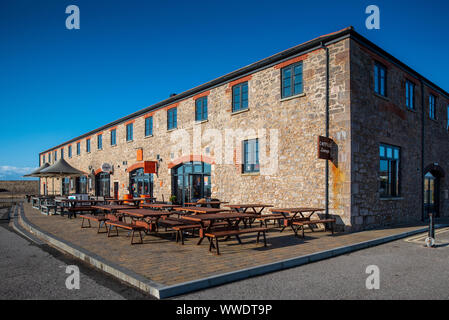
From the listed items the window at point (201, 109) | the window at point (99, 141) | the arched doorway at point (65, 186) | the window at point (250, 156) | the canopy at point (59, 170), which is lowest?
the arched doorway at point (65, 186)

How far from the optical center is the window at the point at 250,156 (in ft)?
40.2

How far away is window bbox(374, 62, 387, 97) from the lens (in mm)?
10895

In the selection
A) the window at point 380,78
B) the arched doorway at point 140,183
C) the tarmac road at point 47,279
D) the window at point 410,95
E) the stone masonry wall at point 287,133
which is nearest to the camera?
the tarmac road at point 47,279

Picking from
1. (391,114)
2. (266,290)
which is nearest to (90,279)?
(266,290)

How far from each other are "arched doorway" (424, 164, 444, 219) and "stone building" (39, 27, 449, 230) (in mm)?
46

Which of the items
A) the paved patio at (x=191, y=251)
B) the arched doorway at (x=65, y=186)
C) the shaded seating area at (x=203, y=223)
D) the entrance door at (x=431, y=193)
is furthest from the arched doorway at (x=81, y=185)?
the entrance door at (x=431, y=193)

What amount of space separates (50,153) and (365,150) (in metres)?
37.6

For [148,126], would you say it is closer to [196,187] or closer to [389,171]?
[196,187]

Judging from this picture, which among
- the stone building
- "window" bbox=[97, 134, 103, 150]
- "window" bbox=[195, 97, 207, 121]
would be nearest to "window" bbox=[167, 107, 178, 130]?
the stone building

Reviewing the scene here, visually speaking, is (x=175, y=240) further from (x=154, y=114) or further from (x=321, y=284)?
(x=154, y=114)

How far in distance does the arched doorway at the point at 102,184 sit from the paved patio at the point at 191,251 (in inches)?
582

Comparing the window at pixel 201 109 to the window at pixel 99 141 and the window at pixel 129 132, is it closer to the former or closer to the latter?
the window at pixel 129 132
